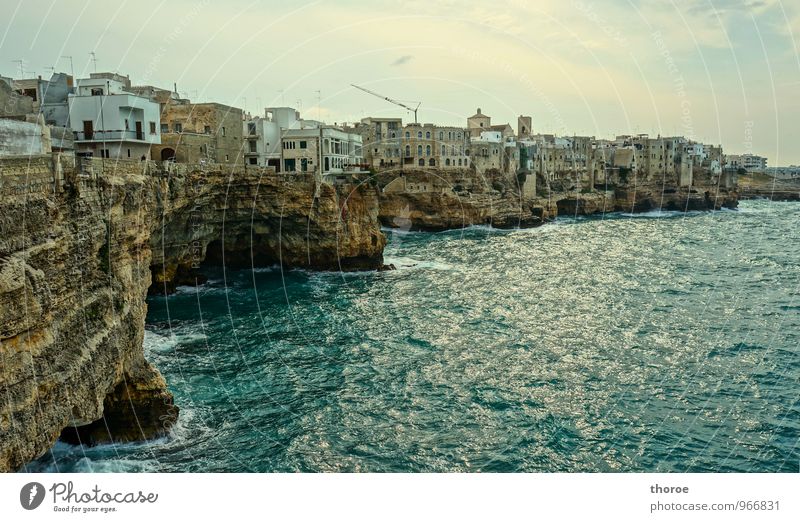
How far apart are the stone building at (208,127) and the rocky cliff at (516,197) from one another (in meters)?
28.0

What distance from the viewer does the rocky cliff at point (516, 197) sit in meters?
70.3

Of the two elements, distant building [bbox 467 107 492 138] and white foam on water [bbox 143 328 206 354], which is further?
distant building [bbox 467 107 492 138]

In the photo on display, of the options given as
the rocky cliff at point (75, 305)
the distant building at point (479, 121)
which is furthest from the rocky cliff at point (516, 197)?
the rocky cliff at point (75, 305)

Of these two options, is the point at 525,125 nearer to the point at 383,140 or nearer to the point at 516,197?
the point at 516,197

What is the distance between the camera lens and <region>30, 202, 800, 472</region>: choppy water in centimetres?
1516

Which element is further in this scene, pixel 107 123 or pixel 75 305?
pixel 107 123

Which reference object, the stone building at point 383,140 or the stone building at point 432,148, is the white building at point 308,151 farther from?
the stone building at point 432,148

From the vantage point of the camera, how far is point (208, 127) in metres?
41.1

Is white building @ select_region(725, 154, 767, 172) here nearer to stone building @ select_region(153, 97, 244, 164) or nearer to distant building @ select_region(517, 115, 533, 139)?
distant building @ select_region(517, 115, 533, 139)

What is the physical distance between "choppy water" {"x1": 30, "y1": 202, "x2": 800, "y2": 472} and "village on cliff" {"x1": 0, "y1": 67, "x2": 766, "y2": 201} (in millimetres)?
8353

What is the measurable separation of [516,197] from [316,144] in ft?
125

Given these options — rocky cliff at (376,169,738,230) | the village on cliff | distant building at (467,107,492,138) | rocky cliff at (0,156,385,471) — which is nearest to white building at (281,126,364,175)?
the village on cliff

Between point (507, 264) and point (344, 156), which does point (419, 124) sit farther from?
point (507, 264)

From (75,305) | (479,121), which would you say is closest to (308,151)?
(75,305)
